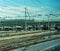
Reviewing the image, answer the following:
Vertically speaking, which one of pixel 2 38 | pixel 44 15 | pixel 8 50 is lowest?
pixel 8 50

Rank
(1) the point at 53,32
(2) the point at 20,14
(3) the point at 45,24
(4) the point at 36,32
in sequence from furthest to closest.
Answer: (1) the point at 53,32 < (3) the point at 45,24 < (4) the point at 36,32 < (2) the point at 20,14

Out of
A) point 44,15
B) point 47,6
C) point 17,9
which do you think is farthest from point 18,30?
point 47,6

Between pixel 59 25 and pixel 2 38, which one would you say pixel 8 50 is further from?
pixel 59 25

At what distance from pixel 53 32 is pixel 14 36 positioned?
47.0 inches

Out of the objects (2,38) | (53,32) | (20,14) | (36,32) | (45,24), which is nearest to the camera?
(2,38)

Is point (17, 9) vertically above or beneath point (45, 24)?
above

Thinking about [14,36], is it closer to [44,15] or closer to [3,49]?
[3,49]

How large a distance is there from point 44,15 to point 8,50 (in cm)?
108

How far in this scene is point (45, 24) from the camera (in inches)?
149

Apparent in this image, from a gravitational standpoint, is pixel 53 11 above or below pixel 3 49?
above

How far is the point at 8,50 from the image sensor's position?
9.62 ft

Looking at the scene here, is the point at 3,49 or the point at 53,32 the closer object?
the point at 3,49

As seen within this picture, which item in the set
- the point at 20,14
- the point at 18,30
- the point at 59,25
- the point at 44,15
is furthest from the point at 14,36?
the point at 59,25

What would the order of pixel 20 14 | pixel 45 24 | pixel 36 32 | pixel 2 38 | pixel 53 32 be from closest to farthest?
pixel 2 38
pixel 20 14
pixel 36 32
pixel 45 24
pixel 53 32
